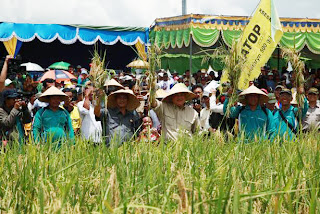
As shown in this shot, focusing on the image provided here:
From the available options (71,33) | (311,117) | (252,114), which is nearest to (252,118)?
(252,114)

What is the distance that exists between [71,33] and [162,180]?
10842 mm

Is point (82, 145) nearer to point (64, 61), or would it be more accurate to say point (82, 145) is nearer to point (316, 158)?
point (316, 158)

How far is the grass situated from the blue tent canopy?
943 cm

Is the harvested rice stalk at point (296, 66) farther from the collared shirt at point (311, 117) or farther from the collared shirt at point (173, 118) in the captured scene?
the collared shirt at point (173, 118)

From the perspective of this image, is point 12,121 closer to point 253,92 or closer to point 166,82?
point 253,92

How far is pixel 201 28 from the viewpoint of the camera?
373 inches

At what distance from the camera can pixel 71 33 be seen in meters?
12.8

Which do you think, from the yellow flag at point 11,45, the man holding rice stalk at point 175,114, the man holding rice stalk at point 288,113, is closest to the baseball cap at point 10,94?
the man holding rice stalk at point 175,114

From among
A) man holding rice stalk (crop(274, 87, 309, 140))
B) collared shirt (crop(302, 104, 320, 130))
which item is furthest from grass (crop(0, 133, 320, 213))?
collared shirt (crop(302, 104, 320, 130))

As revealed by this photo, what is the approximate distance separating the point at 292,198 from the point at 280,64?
445 inches

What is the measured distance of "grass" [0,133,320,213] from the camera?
6.80 ft

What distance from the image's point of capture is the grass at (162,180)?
207 cm

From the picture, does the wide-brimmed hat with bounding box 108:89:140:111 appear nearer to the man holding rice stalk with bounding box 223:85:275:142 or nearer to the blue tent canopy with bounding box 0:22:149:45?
the man holding rice stalk with bounding box 223:85:275:142

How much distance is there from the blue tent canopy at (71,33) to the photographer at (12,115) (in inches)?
300
